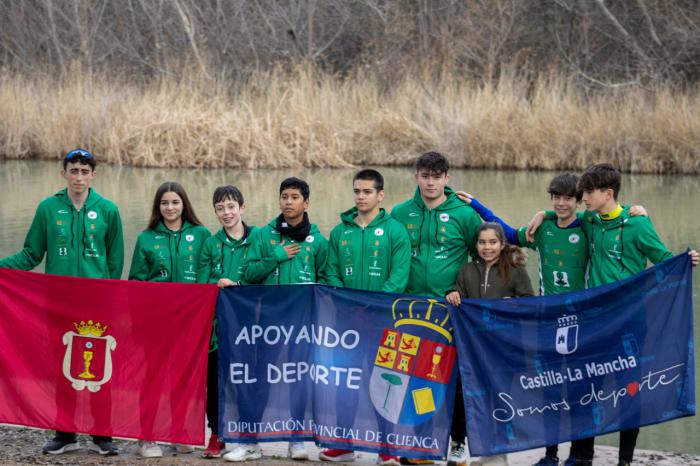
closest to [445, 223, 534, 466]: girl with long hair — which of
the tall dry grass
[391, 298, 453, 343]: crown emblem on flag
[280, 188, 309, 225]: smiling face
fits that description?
[391, 298, 453, 343]: crown emblem on flag

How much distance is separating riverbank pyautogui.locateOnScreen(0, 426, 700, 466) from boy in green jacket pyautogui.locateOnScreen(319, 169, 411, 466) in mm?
283

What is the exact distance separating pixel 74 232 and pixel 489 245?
2.44 metres

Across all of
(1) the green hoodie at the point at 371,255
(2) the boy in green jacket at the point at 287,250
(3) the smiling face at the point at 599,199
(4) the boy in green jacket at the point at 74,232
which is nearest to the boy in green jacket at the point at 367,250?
(1) the green hoodie at the point at 371,255

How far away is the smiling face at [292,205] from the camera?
6.16 m

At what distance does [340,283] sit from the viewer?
20.5 feet

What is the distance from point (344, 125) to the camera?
2420cm

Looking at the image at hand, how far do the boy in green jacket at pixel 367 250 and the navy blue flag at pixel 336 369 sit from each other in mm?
227

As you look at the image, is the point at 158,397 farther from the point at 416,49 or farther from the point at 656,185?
the point at 416,49

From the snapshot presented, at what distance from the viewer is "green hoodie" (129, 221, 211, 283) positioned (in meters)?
6.38

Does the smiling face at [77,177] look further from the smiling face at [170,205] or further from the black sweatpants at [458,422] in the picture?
the black sweatpants at [458,422]

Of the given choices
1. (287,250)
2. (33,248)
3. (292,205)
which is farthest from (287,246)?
(33,248)

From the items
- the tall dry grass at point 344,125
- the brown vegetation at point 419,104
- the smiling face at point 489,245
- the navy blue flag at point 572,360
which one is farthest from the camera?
the brown vegetation at point 419,104

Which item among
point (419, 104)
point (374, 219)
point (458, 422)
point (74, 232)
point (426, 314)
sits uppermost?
point (419, 104)

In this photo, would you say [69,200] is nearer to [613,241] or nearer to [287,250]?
[287,250]
